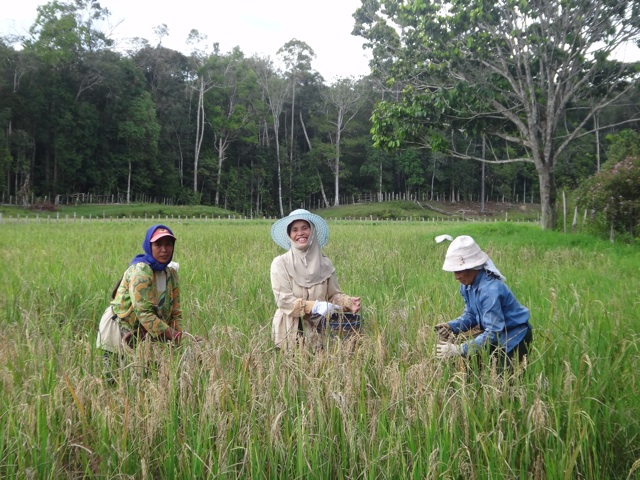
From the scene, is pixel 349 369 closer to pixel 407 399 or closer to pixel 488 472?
pixel 407 399

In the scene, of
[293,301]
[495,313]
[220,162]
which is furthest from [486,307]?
[220,162]

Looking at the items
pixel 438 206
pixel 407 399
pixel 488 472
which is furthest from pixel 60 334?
pixel 438 206

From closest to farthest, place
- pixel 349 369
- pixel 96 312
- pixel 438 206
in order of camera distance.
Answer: pixel 349 369
pixel 96 312
pixel 438 206

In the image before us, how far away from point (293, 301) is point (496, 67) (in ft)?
35.2

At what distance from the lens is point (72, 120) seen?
3425cm

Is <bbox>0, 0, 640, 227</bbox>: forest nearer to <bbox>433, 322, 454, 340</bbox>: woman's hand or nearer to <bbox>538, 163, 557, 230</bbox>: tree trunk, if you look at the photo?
<bbox>538, 163, 557, 230</bbox>: tree trunk

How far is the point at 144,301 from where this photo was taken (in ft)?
10.2

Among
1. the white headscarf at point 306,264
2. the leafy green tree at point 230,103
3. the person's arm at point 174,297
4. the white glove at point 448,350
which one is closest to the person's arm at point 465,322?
the white glove at point 448,350

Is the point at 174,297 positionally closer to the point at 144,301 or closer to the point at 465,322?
the point at 144,301

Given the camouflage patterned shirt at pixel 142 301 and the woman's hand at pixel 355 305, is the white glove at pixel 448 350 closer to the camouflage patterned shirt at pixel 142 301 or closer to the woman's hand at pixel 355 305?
the woman's hand at pixel 355 305

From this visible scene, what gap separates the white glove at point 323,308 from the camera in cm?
327

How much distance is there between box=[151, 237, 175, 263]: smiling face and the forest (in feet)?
31.7

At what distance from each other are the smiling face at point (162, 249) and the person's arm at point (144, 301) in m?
0.10

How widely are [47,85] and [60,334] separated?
119 feet
